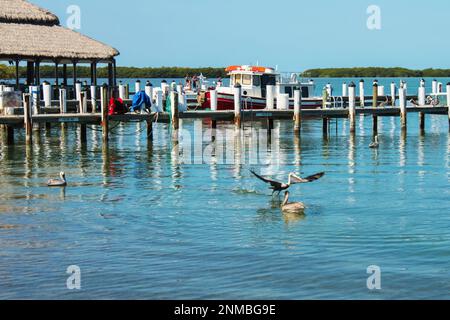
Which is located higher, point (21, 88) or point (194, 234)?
point (21, 88)

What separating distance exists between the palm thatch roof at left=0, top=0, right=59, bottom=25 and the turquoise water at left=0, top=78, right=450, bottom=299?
15715 millimetres

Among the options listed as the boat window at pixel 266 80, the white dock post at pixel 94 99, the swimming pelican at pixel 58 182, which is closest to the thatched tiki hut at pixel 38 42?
the white dock post at pixel 94 99

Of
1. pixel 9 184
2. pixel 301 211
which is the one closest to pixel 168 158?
pixel 9 184

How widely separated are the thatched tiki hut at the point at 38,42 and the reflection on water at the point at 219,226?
1033 centimetres

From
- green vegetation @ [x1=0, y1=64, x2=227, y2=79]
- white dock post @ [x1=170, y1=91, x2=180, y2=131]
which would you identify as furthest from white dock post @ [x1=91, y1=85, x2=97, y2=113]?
green vegetation @ [x1=0, y1=64, x2=227, y2=79]

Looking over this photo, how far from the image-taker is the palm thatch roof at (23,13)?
153 ft

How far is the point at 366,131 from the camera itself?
4762 cm

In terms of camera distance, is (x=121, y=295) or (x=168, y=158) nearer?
(x=121, y=295)

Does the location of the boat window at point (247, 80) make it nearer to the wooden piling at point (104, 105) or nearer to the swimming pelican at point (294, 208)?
the wooden piling at point (104, 105)

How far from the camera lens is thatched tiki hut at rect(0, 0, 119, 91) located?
43.9 metres

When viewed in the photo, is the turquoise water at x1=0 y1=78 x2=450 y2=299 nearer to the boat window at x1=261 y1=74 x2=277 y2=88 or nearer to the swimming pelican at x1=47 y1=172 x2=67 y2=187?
the swimming pelican at x1=47 y1=172 x2=67 y2=187
